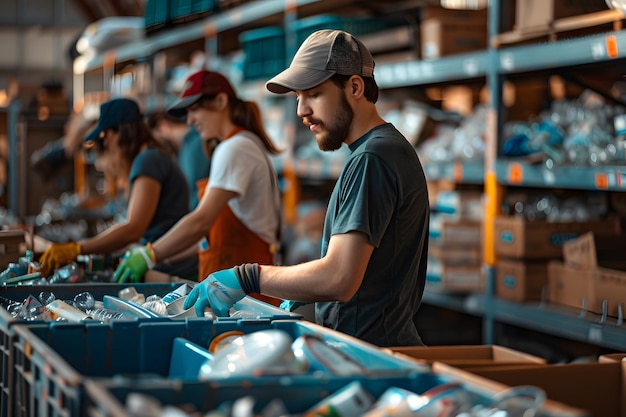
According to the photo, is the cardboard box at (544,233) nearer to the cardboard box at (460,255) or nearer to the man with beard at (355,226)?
the cardboard box at (460,255)

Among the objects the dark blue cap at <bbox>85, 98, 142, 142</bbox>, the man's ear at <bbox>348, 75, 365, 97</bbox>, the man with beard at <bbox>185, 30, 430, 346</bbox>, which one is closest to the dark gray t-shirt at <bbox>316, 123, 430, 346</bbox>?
the man with beard at <bbox>185, 30, 430, 346</bbox>

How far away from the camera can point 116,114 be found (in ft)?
13.5

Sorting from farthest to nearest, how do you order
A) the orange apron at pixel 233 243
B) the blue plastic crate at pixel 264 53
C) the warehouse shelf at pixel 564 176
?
the blue plastic crate at pixel 264 53
the warehouse shelf at pixel 564 176
the orange apron at pixel 233 243

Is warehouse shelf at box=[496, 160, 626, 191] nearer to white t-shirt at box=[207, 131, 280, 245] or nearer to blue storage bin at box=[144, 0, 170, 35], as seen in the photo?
white t-shirt at box=[207, 131, 280, 245]

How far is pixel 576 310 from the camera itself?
416 cm

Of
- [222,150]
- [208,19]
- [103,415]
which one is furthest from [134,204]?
[208,19]

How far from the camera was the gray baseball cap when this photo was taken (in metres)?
2.44

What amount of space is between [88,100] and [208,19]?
4.35 meters

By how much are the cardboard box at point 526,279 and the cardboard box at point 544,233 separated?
0.05m

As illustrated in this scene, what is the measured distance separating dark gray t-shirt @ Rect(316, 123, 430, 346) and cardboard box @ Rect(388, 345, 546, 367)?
0.37 meters

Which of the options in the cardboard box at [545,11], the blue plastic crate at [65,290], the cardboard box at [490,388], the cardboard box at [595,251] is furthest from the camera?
Answer: the cardboard box at [545,11]

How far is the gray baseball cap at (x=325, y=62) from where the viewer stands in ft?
8.00

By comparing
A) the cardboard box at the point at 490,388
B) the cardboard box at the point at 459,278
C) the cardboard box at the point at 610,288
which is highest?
the cardboard box at the point at 490,388

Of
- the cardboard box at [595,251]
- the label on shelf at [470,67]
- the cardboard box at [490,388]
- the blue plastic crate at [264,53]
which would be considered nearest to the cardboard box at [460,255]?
the cardboard box at [595,251]
